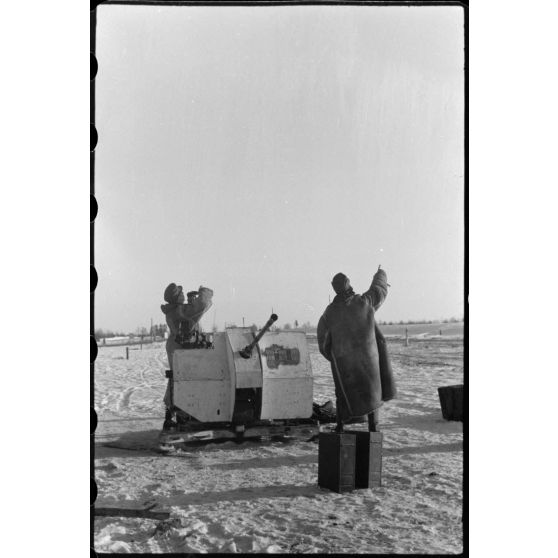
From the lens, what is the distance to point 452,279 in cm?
357

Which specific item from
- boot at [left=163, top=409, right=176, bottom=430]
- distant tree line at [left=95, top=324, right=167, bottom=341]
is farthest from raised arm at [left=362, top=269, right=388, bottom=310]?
boot at [left=163, top=409, right=176, bottom=430]

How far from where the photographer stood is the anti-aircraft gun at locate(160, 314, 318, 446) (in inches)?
170

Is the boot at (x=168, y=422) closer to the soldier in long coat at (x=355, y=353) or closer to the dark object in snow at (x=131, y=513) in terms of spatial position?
the dark object in snow at (x=131, y=513)

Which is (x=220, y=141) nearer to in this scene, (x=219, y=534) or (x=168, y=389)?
(x=168, y=389)

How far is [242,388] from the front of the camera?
14.8 ft

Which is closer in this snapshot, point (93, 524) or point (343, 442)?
point (93, 524)

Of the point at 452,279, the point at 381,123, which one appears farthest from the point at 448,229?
the point at 381,123

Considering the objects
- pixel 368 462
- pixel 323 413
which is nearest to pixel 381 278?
pixel 368 462

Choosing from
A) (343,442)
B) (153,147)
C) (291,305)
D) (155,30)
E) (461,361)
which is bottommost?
(343,442)

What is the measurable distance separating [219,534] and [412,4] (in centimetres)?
273

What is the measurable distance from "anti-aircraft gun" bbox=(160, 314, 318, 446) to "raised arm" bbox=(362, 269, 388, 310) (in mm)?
634

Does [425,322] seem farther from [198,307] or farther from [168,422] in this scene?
[168,422]

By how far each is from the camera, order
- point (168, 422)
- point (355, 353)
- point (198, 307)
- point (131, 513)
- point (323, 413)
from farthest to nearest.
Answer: point (323, 413)
point (168, 422)
point (355, 353)
point (198, 307)
point (131, 513)

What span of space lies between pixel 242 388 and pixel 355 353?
0.91 meters
